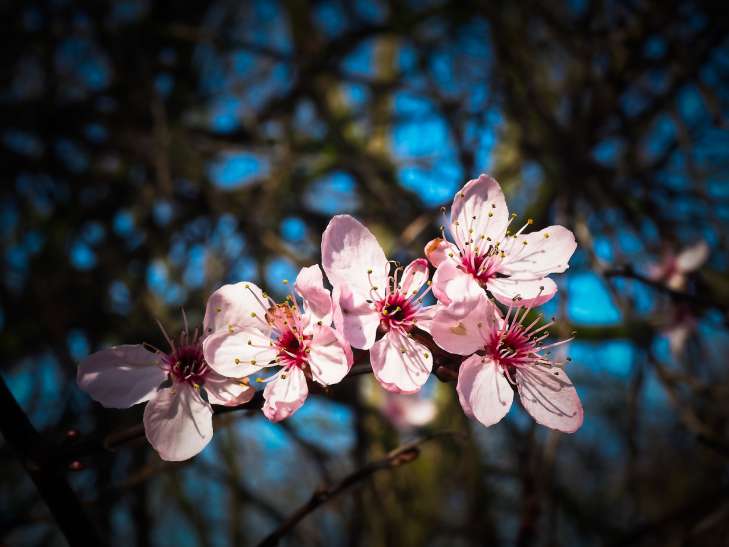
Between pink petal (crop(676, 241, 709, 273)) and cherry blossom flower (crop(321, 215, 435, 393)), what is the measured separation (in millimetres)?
1180

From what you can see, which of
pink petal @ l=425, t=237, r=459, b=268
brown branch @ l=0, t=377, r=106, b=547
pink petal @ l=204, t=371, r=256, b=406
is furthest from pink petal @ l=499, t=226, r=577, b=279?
brown branch @ l=0, t=377, r=106, b=547

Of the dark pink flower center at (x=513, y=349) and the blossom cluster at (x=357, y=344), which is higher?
the blossom cluster at (x=357, y=344)

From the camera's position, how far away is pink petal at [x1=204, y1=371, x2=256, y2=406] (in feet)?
2.35

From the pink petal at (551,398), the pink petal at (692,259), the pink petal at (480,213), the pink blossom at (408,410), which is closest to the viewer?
the pink petal at (551,398)

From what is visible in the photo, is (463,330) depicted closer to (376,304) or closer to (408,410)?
(376,304)

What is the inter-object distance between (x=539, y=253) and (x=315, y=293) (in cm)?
38

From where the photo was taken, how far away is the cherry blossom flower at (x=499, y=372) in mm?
698

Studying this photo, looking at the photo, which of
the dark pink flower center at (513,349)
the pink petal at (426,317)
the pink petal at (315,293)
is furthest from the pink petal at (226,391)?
the dark pink flower center at (513,349)

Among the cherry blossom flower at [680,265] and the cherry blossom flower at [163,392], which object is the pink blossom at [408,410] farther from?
the cherry blossom flower at [163,392]

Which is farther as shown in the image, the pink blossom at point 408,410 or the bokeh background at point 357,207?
the pink blossom at point 408,410

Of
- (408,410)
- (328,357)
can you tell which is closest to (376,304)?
(328,357)

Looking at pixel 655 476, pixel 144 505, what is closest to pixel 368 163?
pixel 144 505

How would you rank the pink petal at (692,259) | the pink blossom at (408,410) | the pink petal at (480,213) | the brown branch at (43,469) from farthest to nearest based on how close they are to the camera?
the pink blossom at (408,410), the pink petal at (692,259), the pink petal at (480,213), the brown branch at (43,469)

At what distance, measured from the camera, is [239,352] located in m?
0.76
